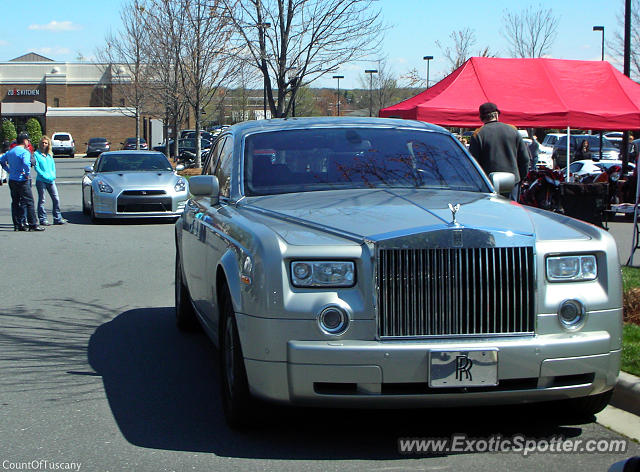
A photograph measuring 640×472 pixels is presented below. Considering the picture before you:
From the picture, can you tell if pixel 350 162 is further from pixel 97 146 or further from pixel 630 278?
pixel 97 146

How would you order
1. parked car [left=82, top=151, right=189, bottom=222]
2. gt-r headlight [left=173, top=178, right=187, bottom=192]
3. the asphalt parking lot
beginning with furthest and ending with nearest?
gt-r headlight [left=173, top=178, right=187, bottom=192] < parked car [left=82, top=151, right=189, bottom=222] < the asphalt parking lot

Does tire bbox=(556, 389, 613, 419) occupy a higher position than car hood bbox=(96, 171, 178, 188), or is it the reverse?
car hood bbox=(96, 171, 178, 188)

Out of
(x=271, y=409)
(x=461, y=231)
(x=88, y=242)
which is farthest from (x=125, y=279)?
(x=461, y=231)

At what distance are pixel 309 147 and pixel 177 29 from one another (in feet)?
99.0

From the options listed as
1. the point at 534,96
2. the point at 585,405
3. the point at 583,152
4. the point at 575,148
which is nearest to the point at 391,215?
Answer: the point at 585,405

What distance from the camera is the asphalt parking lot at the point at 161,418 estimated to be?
4441mm

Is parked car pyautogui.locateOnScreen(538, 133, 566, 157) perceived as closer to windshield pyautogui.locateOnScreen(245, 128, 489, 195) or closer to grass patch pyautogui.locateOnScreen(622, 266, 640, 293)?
grass patch pyautogui.locateOnScreen(622, 266, 640, 293)

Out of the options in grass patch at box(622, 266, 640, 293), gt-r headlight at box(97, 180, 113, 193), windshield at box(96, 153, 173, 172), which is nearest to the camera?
grass patch at box(622, 266, 640, 293)

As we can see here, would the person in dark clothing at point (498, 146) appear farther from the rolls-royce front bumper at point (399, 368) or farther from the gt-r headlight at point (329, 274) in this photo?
the gt-r headlight at point (329, 274)

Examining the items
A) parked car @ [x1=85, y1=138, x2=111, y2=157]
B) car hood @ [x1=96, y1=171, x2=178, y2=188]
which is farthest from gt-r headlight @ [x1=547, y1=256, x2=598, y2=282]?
parked car @ [x1=85, y1=138, x2=111, y2=157]

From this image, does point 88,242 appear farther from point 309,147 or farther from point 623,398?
point 623,398

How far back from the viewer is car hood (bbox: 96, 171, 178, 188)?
690 inches

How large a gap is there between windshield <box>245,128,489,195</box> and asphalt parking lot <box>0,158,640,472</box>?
148cm

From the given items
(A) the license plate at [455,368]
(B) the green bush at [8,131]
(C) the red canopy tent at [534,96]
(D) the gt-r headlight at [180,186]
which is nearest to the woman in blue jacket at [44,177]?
(D) the gt-r headlight at [180,186]
